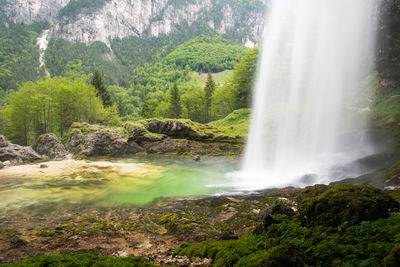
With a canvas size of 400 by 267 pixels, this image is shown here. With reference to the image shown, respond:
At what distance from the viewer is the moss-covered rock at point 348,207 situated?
530 cm

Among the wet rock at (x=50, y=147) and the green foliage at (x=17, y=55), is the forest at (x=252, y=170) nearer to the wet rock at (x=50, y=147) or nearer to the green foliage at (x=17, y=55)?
the wet rock at (x=50, y=147)

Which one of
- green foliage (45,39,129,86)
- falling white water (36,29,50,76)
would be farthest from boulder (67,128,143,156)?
falling white water (36,29,50,76)

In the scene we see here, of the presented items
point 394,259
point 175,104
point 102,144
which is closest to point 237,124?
point 102,144

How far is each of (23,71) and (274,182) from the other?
522 feet

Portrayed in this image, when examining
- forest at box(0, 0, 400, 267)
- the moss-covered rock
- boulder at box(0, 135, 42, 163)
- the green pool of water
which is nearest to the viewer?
the moss-covered rock

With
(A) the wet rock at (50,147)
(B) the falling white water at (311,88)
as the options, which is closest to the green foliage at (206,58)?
(A) the wet rock at (50,147)

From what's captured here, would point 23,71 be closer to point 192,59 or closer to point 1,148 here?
point 192,59

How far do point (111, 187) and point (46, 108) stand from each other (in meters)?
29.2

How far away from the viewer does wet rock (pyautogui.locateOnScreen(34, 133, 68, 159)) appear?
94.5 ft

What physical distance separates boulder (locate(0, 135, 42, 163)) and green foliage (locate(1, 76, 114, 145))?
9.85m

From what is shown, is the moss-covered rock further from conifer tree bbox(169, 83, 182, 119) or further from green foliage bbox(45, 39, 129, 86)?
green foliage bbox(45, 39, 129, 86)

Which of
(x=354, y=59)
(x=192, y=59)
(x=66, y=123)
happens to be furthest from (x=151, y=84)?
(x=354, y=59)

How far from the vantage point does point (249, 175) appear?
60.1 ft

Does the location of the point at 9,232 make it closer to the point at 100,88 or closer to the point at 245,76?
the point at 245,76
